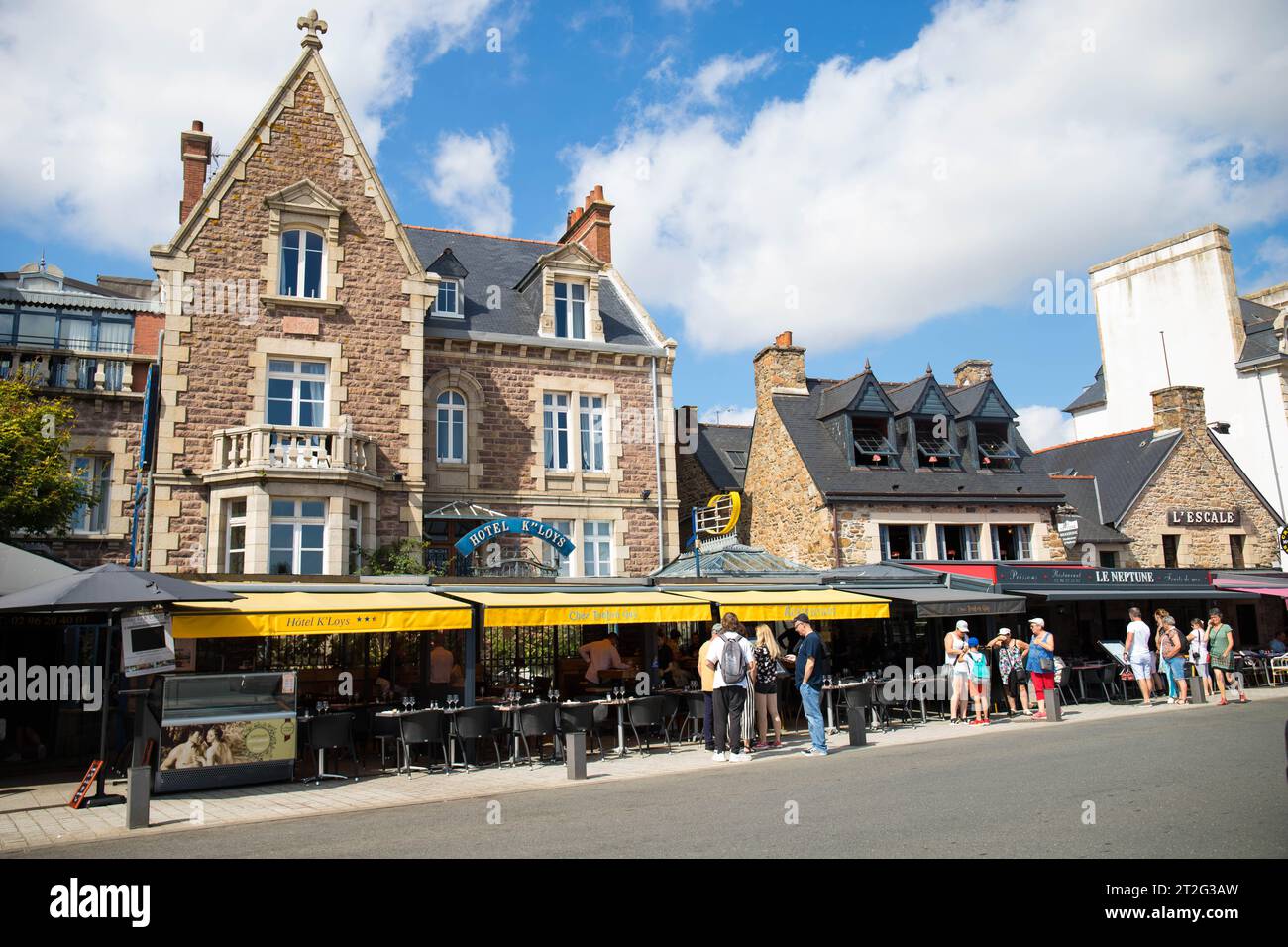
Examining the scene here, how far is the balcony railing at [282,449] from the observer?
17484 millimetres

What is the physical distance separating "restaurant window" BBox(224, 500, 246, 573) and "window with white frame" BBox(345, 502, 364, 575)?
190 centimetres

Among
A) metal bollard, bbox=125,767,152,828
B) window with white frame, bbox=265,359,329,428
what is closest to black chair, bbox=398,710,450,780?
metal bollard, bbox=125,767,152,828

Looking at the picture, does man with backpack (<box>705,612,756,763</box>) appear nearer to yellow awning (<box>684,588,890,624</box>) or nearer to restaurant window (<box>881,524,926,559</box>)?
yellow awning (<box>684,588,890,624</box>)

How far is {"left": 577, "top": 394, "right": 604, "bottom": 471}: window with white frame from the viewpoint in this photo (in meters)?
22.5

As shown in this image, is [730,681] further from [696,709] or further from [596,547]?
[596,547]

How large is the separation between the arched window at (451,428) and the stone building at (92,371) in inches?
304

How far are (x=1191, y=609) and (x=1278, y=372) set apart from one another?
419 inches

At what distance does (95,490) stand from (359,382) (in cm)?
883

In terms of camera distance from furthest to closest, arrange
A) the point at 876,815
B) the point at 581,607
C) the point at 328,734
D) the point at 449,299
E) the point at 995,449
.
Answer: the point at 995,449 < the point at 449,299 < the point at 581,607 < the point at 328,734 < the point at 876,815

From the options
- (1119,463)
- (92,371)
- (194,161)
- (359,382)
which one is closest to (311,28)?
(194,161)

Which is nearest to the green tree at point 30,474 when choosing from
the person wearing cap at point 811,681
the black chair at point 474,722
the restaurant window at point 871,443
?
the black chair at point 474,722

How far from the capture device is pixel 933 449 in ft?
86.9

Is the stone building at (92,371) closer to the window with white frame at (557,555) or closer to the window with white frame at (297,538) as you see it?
the window with white frame at (297,538)
